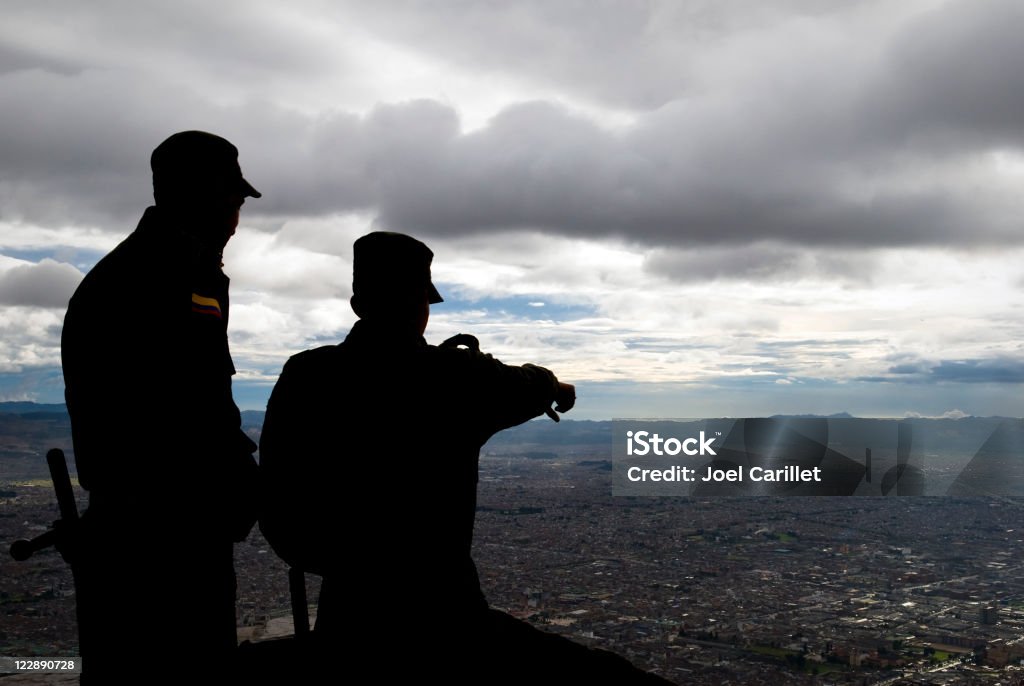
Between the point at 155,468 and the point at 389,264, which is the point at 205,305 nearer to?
the point at 155,468

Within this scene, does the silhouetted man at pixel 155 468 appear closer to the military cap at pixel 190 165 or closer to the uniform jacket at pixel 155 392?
the uniform jacket at pixel 155 392

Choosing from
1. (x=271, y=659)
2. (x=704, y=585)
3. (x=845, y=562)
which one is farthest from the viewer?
(x=845, y=562)

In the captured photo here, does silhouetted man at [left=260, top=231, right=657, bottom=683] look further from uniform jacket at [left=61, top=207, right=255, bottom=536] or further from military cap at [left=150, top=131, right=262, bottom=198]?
military cap at [left=150, top=131, right=262, bottom=198]

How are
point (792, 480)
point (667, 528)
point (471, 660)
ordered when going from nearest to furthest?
point (471, 660), point (667, 528), point (792, 480)

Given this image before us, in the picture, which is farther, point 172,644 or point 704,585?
point 704,585

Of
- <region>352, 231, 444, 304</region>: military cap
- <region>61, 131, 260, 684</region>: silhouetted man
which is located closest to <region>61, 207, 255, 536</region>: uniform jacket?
<region>61, 131, 260, 684</region>: silhouetted man

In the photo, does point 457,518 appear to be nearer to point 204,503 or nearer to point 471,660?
point 471,660

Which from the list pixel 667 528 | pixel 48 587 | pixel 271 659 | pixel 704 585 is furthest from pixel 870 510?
pixel 271 659
